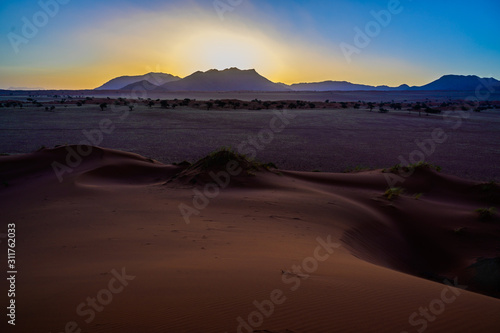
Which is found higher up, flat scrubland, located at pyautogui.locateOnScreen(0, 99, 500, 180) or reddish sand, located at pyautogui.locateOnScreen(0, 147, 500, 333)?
flat scrubland, located at pyautogui.locateOnScreen(0, 99, 500, 180)

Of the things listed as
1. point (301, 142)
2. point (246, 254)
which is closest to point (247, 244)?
point (246, 254)

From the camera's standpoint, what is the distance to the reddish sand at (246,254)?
294 cm

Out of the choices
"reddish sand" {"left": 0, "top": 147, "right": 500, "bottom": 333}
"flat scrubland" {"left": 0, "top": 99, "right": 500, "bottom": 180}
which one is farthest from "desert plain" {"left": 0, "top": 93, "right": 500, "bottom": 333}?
"flat scrubland" {"left": 0, "top": 99, "right": 500, "bottom": 180}

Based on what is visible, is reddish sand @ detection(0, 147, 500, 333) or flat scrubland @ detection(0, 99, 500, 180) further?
flat scrubland @ detection(0, 99, 500, 180)

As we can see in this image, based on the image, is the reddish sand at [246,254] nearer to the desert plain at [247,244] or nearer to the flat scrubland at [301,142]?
the desert plain at [247,244]

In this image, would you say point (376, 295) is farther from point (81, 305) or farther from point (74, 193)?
point (74, 193)

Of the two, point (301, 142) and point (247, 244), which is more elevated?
point (301, 142)

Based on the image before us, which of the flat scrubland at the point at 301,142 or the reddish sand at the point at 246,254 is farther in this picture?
the flat scrubland at the point at 301,142

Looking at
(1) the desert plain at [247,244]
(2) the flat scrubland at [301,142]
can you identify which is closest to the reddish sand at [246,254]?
(1) the desert plain at [247,244]

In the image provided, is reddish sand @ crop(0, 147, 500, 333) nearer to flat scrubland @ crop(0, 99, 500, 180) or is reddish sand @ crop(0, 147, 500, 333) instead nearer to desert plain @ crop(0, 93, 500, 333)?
desert plain @ crop(0, 93, 500, 333)

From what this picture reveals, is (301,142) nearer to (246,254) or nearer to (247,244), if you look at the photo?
(247,244)

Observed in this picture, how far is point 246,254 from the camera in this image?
4.69 m

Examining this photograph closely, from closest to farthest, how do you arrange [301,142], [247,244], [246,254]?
[246,254], [247,244], [301,142]

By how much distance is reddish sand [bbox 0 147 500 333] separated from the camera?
9.65ft
